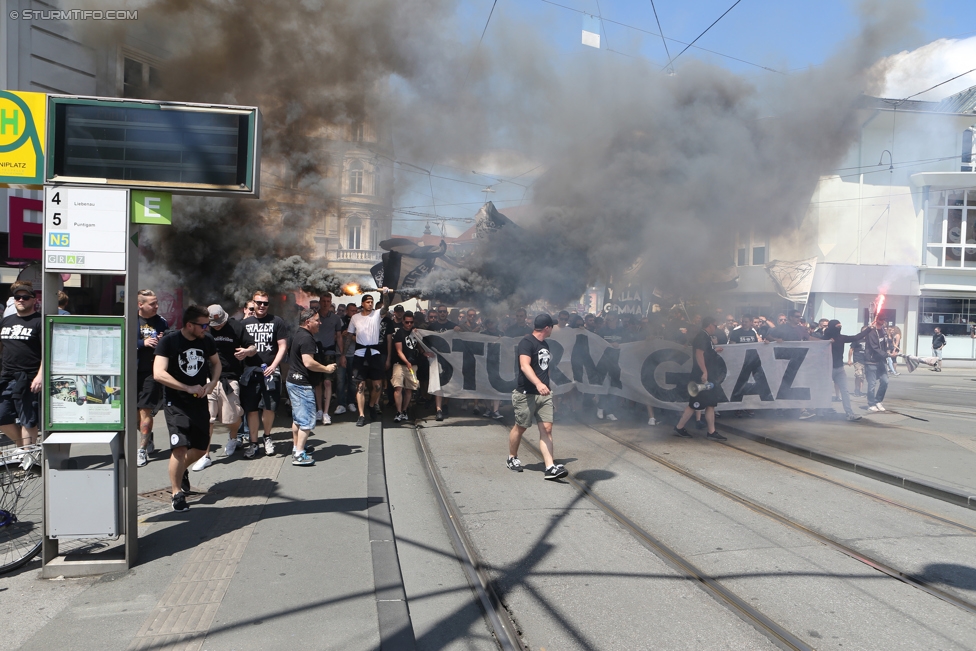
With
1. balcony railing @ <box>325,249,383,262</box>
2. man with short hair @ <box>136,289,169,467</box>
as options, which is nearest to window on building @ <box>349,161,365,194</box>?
balcony railing @ <box>325,249,383,262</box>

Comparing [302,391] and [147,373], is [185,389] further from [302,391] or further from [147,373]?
[147,373]

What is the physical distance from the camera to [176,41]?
12.6 m

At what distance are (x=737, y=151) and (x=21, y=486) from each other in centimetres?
1152

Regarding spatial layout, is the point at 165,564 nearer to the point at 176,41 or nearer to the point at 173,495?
the point at 173,495

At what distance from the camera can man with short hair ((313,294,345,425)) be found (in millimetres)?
9250

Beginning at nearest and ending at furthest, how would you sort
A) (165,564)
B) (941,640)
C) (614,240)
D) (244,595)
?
(941,640) → (244,595) → (165,564) → (614,240)

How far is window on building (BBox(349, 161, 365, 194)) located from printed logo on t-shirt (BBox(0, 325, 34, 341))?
1067 cm

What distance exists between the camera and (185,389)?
198 inches

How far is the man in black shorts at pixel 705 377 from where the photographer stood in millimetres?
8758

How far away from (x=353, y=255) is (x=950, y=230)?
23.9 meters

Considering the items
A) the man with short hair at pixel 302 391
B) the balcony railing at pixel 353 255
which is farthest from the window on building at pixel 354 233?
the man with short hair at pixel 302 391

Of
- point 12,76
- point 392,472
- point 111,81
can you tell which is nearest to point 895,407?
point 392,472

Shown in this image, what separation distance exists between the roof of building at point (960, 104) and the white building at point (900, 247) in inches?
183

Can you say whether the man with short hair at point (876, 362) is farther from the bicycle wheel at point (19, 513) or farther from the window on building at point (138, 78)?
the window on building at point (138, 78)
